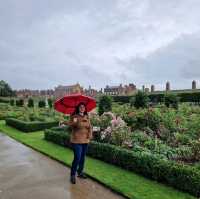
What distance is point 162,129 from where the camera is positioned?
8.55 metres

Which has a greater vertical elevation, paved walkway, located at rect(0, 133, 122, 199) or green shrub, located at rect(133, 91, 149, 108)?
green shrub, located at rect(133, 91, 149, 108)

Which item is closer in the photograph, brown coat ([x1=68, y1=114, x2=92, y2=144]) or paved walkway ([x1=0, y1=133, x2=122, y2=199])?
paved walkway ([x1=0, y1=133, x2=122, y2=199])

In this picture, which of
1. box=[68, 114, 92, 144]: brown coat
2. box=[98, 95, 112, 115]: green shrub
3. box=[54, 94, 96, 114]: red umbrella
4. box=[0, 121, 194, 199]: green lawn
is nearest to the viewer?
box=[0, 121, 194, 199]: green lawn

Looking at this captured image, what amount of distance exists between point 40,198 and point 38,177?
128cm

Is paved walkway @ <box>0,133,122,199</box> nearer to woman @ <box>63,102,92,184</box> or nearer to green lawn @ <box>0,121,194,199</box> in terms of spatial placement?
green lawn @ <box>0,121,194,199</box>

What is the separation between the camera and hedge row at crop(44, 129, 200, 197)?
4.85m

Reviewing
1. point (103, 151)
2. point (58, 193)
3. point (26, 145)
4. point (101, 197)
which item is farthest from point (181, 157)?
point (26, 145)

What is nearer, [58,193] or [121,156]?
[58,193]

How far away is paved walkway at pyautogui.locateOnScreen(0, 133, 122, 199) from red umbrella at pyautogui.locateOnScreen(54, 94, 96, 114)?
56.0 inches

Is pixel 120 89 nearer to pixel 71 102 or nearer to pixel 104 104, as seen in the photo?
pixel 104 104

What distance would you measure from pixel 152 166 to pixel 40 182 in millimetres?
2188

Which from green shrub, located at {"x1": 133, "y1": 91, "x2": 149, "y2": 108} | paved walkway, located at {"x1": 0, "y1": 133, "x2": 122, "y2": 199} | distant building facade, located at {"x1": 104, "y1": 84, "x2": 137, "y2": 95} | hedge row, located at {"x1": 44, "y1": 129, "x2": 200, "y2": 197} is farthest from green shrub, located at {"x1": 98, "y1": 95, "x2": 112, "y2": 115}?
distant building facade, located at {"x1": 104, "y1": 84, "x2": 137, "y2": 95}

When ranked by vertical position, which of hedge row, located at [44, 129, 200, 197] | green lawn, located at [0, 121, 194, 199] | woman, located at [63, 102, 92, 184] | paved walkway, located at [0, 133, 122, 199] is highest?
woman, located at [63, 102, 92, 184]

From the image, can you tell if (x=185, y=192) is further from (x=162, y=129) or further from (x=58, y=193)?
(x=162, y=129)
